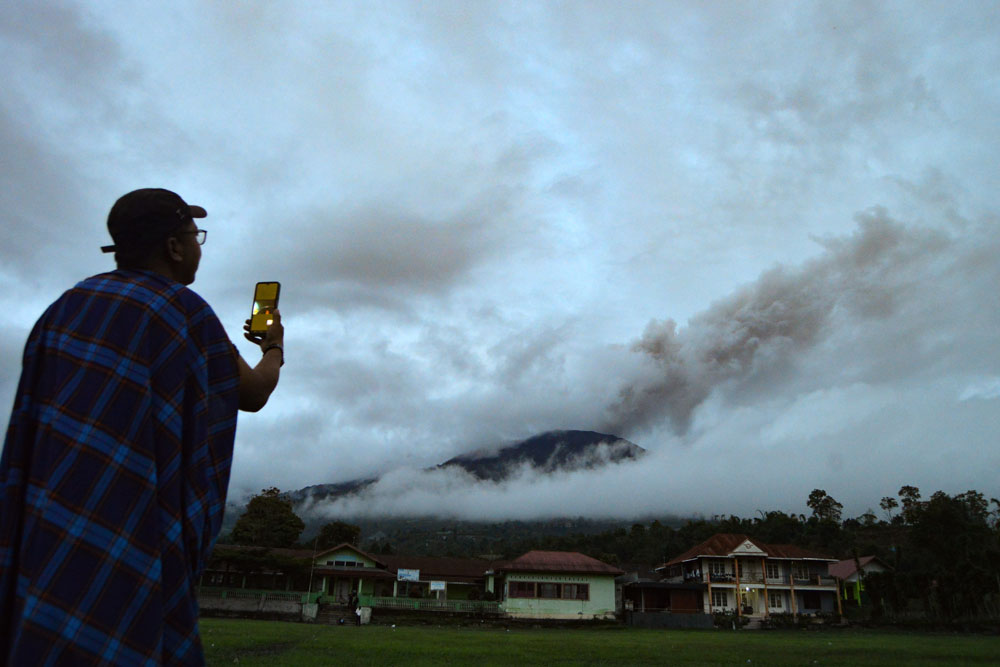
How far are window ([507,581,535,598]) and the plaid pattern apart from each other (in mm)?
43292

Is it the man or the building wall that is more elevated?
the man

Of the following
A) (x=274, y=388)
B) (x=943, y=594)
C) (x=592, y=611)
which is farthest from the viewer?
(x=592, y=611)

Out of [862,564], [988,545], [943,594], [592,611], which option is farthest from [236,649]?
[862,564]

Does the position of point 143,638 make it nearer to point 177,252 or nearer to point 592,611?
point 177,252

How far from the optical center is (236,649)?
11.2 m

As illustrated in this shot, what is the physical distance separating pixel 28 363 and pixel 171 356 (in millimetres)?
300

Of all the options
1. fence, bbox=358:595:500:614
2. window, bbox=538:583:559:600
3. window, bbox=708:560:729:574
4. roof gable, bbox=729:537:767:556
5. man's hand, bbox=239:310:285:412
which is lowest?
fence, bbox=358:595:500:614

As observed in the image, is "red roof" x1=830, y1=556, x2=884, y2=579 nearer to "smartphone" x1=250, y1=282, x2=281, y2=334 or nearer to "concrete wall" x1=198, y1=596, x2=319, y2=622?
"concrete wall" x1=198, y1=596, x2=319, y2=622

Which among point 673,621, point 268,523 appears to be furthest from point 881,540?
point 268,523

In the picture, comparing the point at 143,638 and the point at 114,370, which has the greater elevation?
the point at 114,370

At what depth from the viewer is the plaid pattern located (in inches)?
45.4

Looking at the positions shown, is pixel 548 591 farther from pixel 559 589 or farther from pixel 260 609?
pixel 260 609

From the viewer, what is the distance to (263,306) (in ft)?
7.02

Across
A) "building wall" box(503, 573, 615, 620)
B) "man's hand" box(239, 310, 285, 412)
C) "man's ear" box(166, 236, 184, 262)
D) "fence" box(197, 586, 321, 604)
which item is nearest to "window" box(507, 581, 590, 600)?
"building wall" box(503, 573, 615, 620)
